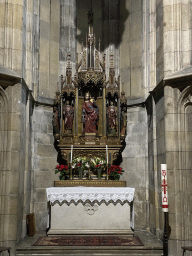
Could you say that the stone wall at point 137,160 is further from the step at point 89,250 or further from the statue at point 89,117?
the step at point 89,250

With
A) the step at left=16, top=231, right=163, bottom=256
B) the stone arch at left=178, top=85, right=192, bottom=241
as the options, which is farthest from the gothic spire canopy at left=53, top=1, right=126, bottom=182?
the step at left=16, top=231, right=163, bottom=256

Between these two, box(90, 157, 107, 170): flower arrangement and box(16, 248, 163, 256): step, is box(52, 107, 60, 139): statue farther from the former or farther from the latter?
box(16, 248, 163, 256): step

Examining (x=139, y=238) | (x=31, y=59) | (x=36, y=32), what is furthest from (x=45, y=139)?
(x=139, y=238)

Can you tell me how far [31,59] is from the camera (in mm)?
10508

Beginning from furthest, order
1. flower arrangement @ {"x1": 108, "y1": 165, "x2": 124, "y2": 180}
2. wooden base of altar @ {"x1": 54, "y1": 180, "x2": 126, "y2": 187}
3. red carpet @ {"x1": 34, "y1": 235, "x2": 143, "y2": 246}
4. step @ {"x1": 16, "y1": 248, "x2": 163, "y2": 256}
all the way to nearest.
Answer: flower arrangement @ {"x1": 108, "y1": 165, "x2": 124, "y2": 180} < wooden base of altar @ {"x1": 54, "y1": 180, "x2": 126, "y2": 187} < red carpet @ {"x1": 34, "y1": 235, "x2": 143, "y2": 246} < step @ {"x1": 16, "y1": 248, "x2": 163, "y2": 256}

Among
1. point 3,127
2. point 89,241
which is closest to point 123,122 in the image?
point 89,241

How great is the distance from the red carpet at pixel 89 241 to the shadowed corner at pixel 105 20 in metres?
6.80

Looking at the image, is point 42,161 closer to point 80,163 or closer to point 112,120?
point 80,163

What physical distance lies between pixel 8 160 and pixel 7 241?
5.92 ft

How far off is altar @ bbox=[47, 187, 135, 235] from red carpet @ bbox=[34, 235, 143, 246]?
0.54 feet

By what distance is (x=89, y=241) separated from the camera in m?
8.45

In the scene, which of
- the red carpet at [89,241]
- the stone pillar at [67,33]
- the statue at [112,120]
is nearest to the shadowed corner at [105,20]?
the stone pillar at [67,33]

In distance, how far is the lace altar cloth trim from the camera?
9.07 metres

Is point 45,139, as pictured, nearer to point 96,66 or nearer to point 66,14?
point 96,66
